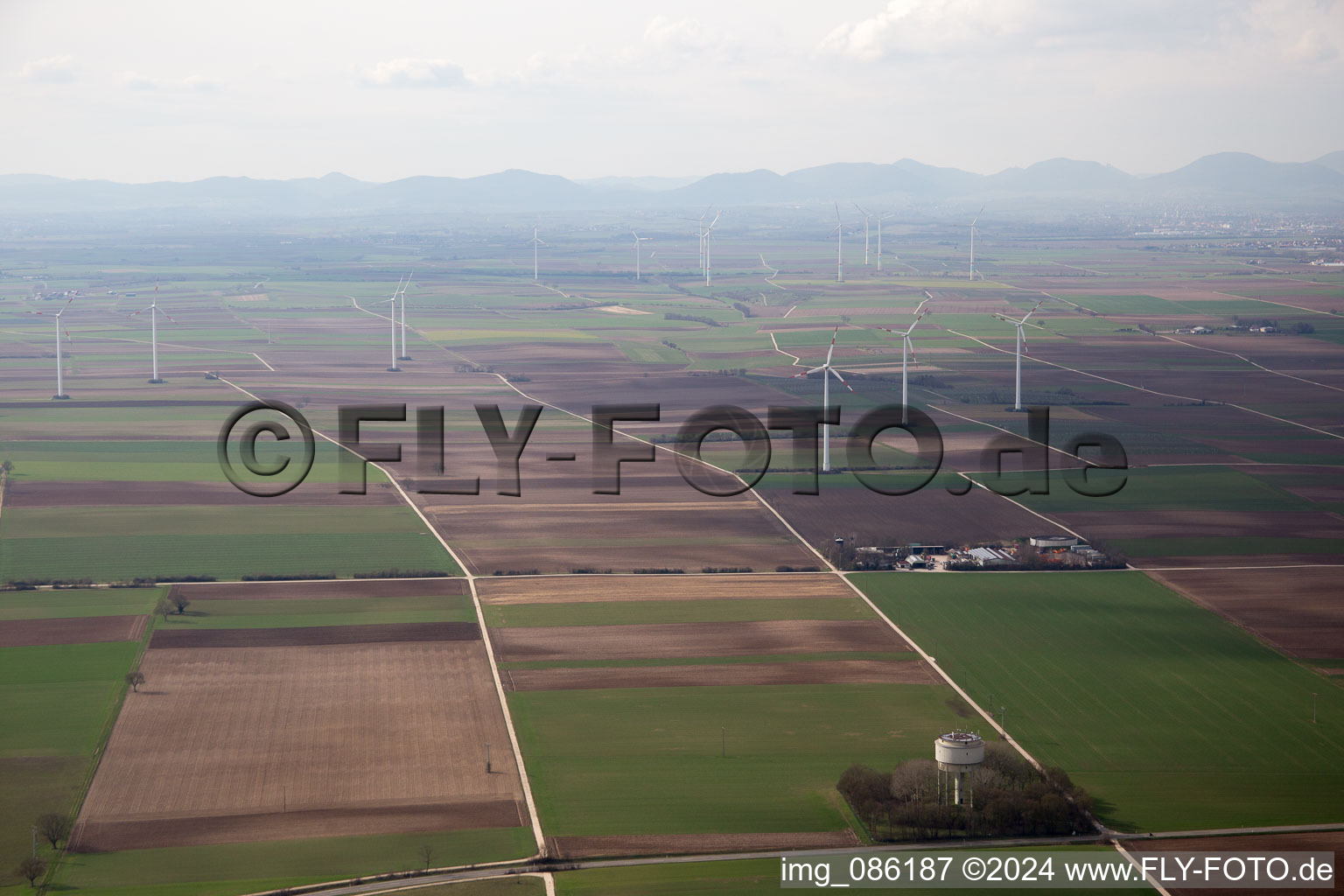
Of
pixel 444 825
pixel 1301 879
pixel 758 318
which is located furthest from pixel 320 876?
pixel 758 318

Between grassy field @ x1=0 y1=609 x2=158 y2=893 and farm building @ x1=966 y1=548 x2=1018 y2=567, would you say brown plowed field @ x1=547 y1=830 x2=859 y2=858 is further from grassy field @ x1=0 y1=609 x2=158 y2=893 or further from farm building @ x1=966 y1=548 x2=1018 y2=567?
farm building @ x1=966 y1=548 x2=1018 y2=567

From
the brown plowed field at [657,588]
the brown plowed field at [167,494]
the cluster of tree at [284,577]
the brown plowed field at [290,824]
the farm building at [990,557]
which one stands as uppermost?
the brown plowed field at [167,494]

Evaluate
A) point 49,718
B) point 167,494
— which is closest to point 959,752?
point 49,718

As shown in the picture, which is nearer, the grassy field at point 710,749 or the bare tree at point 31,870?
the bare tree at point 31,870

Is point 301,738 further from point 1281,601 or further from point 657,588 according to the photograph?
point 1281,601

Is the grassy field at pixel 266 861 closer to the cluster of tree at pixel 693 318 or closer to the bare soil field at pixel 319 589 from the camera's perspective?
the bare soil field at pixel 319 589

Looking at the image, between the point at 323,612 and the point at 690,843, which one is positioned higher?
the point at 323,612

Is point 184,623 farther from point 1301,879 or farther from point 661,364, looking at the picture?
point 661,364
